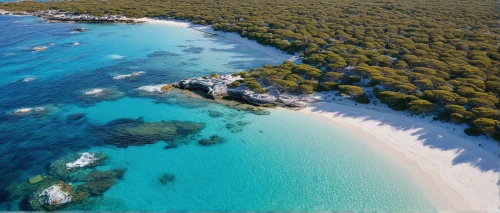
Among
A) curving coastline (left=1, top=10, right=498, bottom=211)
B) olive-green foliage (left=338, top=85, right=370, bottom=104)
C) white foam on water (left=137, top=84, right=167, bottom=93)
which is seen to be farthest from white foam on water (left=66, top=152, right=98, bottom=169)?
olive-green foliage (left=338, top=85, right=370, bottom=104)

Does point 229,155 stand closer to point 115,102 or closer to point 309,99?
point 309,99

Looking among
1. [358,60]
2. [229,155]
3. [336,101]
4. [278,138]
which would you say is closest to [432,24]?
[358,60]

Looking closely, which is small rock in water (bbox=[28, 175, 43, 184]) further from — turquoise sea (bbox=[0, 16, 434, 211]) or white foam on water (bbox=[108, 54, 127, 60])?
white foam on water (bbox=[108, 54, 127, 60])

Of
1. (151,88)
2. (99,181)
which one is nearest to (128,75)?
(151,88)

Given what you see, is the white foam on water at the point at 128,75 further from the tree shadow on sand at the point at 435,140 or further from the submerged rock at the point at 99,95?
the tree shadow on sand at the point at 435,140

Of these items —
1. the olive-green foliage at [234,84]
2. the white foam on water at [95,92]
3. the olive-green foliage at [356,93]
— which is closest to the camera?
the olive-green foliage at [356,93]

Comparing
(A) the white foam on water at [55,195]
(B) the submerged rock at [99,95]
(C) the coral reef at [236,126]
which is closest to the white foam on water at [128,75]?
(B) the submerged rock at [99,95]
